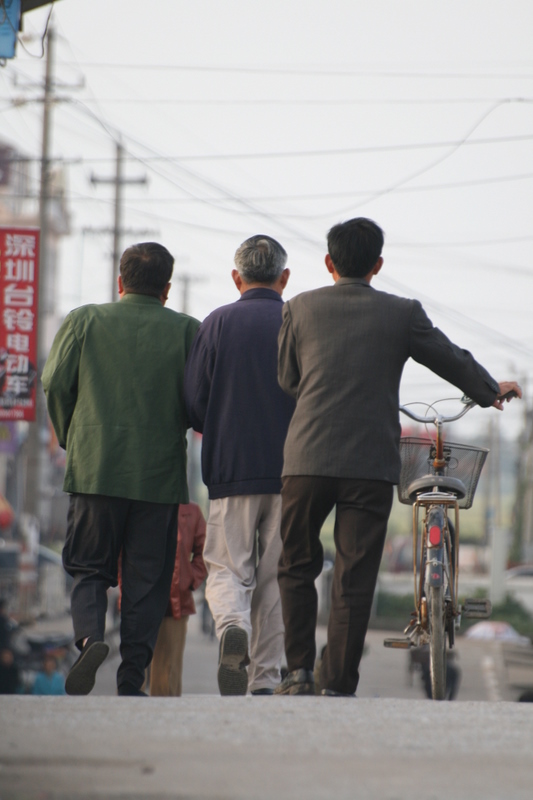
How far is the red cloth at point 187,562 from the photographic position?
580 centimetres

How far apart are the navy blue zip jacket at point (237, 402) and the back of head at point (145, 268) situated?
0.33 metres

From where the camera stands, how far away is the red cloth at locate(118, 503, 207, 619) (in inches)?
229

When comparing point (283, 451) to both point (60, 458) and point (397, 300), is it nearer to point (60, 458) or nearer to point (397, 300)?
point (397, 300)

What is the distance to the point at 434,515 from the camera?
4.96 metres

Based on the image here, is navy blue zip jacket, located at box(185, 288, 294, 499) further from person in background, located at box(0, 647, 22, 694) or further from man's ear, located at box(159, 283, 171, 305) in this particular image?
person in background, located at box(0, 647, 22, 694)

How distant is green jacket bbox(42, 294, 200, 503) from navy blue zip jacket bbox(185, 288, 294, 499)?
0.12 metres

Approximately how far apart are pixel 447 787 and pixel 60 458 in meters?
48.8

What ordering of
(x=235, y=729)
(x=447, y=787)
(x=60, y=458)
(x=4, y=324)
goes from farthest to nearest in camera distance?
(x=60, y=458) → (x=4, y=324) → (x=235, y=729) → (x=447, y=787)

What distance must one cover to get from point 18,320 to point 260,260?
1199cm

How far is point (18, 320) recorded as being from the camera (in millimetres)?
16750

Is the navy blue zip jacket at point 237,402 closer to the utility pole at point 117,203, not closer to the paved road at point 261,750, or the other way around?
the paved road at point 261,750

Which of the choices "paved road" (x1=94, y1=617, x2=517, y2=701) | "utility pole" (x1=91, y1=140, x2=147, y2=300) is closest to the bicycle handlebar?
"paved road" (x1=94, y1=617, x2=517, y2=701)

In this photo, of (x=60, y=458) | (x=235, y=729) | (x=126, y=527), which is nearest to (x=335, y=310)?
(x=126, y=527)

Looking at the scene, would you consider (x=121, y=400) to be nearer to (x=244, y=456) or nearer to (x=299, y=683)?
(x=244, y=456)
